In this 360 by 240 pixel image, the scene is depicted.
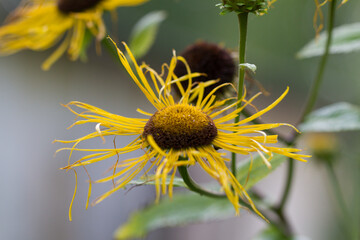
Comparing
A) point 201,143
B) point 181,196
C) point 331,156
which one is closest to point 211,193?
point 201,143

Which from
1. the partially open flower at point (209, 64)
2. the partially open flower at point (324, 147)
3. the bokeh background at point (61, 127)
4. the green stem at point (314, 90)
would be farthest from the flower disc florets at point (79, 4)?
the bokeh background at point (61, 127)

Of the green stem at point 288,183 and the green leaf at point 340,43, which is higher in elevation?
the green leaf at point 340,43

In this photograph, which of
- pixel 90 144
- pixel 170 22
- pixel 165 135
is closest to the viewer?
pixel 165 135

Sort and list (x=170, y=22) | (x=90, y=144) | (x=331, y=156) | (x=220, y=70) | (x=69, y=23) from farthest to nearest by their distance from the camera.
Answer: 1. (x=90, y=144)
2. (x=170, y=22)
3. (x=331, y=156)
4. (x=69, y=23)
5. (x=220, y=70)

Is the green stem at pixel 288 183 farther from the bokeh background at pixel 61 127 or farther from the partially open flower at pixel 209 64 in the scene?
the bokeh background at pixel 61 127

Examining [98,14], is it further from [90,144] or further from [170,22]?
[90,144]

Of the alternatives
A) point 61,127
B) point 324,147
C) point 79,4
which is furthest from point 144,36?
point 61,127

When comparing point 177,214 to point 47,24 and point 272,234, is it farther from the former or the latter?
point 47,24
